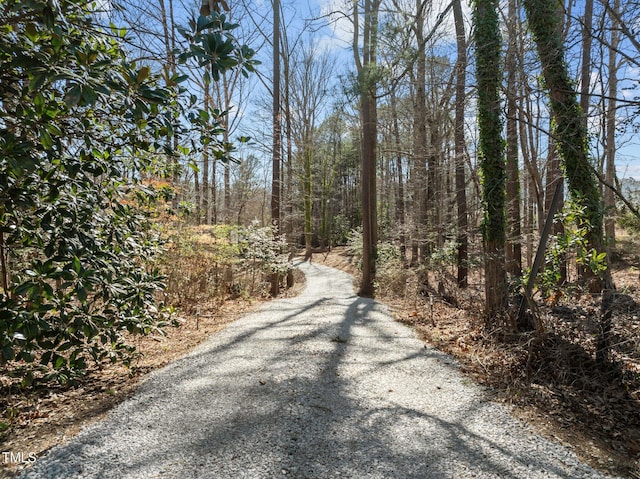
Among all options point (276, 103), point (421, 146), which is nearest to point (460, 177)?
point (421, 146)

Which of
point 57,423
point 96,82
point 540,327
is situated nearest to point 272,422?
point 57,423

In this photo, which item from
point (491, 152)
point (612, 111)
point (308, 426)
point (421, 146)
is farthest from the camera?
point (421, 146)

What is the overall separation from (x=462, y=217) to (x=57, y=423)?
885cm

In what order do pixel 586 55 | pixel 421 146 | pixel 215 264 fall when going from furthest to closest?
pixel 421 146 → pixel 215 264 → pixel 586 55

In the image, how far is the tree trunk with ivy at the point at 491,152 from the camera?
5.11 metres

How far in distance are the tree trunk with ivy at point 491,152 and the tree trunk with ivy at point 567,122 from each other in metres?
0.57

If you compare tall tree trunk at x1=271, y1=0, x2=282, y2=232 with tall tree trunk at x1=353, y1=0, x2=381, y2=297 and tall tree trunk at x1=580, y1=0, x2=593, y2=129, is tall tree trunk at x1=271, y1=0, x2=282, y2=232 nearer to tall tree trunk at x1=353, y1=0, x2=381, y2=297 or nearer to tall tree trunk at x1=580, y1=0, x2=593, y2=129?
tall tree trunk at x1=353, y1=0, x2=381, y2=297

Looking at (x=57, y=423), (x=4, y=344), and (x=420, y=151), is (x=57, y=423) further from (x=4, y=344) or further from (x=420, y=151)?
(x=420, y=151)

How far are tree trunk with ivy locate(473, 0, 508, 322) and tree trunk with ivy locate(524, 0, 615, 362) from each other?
1.86ft

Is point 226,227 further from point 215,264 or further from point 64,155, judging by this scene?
point 64,155

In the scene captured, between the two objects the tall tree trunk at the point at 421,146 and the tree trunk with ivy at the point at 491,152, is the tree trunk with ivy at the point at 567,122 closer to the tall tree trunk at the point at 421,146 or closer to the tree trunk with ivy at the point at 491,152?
the tree trunk with ivy at the point at 491,152

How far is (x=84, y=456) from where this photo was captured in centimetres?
236

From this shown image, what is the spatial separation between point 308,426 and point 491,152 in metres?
4.93

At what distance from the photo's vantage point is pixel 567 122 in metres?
4.34
